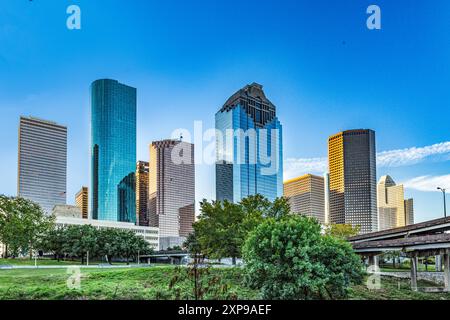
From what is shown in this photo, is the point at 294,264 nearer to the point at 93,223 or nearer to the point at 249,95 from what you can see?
the point at 249,95

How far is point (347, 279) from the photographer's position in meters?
11.9

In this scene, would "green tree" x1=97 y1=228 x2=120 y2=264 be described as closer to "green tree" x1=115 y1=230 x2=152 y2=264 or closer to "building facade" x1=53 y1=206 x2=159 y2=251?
"green tree" x1=115 y1=230 x2=152 y2=264

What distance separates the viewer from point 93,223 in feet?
171

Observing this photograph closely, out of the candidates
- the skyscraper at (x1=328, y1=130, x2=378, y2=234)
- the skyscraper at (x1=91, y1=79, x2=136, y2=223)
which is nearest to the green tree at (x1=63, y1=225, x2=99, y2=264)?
the skyscraper at (x1=91, y1=79, x2=136, y2=223)

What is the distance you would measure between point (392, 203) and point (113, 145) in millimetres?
11603

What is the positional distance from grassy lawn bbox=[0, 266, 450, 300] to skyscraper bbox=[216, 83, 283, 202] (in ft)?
8.59

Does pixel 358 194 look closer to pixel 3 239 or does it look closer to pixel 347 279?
pixel 347 279

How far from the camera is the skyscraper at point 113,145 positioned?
37.6 feet

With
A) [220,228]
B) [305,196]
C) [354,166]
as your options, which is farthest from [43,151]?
[305,196]

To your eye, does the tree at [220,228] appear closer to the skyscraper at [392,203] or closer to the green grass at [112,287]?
the green grass at [112,287]

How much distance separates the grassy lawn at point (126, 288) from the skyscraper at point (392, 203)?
77.1 inches

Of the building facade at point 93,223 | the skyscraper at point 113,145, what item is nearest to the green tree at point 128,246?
the skyscraper at point 113,145

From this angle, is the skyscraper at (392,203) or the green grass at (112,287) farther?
the green grass at (112,287)
